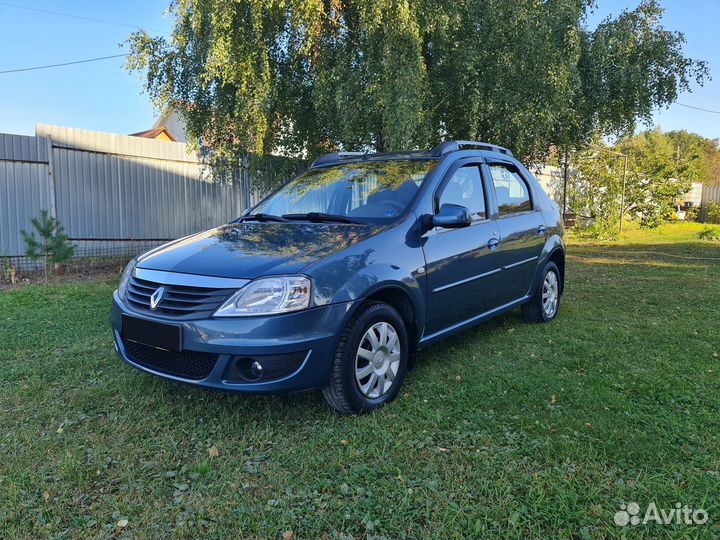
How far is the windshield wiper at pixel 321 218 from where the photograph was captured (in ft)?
12.2

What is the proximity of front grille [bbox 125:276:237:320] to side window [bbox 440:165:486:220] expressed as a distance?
1869 mm

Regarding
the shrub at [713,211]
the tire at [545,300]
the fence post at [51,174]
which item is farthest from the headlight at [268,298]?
the shrub at [713,211]

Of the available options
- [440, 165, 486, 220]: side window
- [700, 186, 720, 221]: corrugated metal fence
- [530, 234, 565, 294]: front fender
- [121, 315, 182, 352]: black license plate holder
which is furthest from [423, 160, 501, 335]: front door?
[700, 186, 720, 221]: corrugated metal fence

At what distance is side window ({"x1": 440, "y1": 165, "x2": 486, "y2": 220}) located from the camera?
13.3ft

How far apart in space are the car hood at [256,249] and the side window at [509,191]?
168cm

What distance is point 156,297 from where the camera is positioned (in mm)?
3102

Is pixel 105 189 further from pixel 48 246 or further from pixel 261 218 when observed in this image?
pixel 261 218

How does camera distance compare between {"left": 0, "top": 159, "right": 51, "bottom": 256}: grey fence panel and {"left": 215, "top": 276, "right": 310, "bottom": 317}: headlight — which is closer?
{"left": 215, "top": 276, "right": 310, "bottom": 317}: headlight

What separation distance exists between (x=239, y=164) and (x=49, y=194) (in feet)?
11.0

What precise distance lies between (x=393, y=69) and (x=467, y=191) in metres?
4.88

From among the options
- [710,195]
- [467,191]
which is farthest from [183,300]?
[710,195]

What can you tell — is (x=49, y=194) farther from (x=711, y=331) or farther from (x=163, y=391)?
(x=711, y=331)

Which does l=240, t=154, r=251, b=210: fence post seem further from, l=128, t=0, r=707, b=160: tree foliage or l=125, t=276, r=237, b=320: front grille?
l=125, t=276, r=237, b=320: front grille

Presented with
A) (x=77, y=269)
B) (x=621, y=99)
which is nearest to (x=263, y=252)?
(x=77, y=269)
